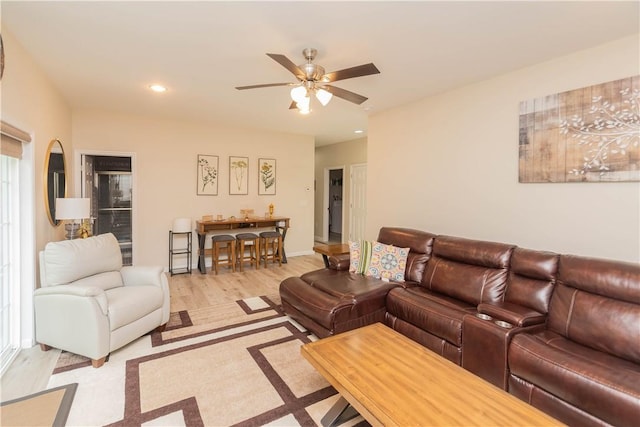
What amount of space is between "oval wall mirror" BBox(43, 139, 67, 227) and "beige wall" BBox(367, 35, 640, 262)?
394 cm

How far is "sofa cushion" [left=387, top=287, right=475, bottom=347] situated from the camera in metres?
2.34

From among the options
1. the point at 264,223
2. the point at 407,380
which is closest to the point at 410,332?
the point at 407,380

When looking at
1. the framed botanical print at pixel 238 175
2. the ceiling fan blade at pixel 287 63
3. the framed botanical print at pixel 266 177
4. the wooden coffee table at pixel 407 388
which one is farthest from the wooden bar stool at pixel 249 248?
the wooden coffee table at pixel 407 388

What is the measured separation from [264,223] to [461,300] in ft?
12.3

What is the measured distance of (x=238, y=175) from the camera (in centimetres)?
580

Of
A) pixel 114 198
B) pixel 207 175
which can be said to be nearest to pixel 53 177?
pixel 114 198

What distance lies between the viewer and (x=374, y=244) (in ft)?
11.8

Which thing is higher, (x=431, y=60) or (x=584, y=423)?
(x=431, y=60)

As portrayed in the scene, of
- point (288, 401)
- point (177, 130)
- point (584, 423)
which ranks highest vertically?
point (177, 130)

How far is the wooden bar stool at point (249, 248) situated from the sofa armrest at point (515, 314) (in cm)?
387

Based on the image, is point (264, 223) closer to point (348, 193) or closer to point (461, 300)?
point (348, 193)

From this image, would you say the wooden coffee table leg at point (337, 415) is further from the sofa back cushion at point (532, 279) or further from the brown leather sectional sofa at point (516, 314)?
the sofa back cushion at point (532, 279)

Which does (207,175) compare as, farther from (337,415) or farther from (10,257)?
(337,415)

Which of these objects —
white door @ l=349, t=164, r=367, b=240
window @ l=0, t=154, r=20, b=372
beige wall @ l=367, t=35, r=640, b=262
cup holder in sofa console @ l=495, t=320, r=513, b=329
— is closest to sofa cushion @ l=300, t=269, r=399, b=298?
cup holder in sofa console @ l=495, t=320, r=513, b=329
